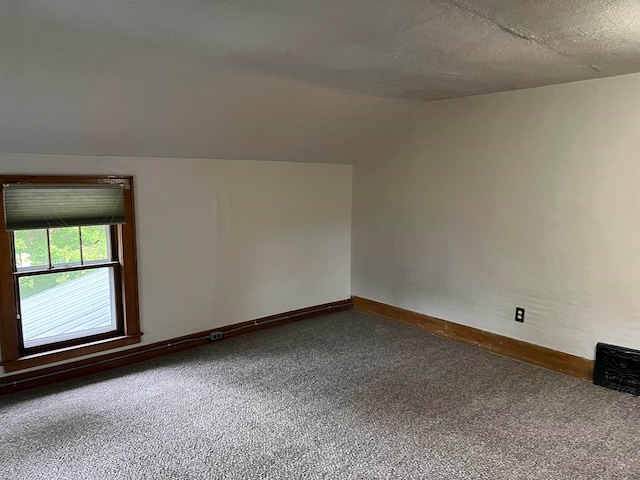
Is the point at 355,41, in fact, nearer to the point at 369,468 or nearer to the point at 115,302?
the point at 369,468

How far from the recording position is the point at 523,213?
3.65 metres

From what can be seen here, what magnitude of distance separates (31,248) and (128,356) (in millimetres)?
1072

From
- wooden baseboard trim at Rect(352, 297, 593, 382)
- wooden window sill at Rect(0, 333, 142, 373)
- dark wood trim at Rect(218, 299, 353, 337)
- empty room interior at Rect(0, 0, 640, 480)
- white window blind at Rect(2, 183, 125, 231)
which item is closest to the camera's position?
empty room interior at Rect(0, 0, 640, 480)

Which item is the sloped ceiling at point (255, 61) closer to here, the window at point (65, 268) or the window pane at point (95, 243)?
the window at point (65, 268)

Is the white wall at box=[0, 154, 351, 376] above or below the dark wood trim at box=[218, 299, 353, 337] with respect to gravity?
above

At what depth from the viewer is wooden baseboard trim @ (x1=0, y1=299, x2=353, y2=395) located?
10.5 feet

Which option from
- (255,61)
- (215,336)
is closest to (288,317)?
(215,336)

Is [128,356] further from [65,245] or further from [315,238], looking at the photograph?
[315,238]

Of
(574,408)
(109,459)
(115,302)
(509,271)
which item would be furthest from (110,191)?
(574,408)

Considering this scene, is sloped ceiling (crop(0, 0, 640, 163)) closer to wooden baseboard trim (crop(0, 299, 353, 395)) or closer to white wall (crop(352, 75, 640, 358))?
white wall (crop(352, 75, 640, 358))

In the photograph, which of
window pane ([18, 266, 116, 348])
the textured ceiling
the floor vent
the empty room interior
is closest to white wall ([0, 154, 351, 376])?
the empty room interior

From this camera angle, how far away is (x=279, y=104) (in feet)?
11.2

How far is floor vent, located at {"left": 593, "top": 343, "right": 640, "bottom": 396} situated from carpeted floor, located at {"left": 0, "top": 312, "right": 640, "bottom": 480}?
123mm

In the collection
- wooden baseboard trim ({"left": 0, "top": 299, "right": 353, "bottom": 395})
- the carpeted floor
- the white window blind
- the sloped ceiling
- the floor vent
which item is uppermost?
the sloped ceiling
